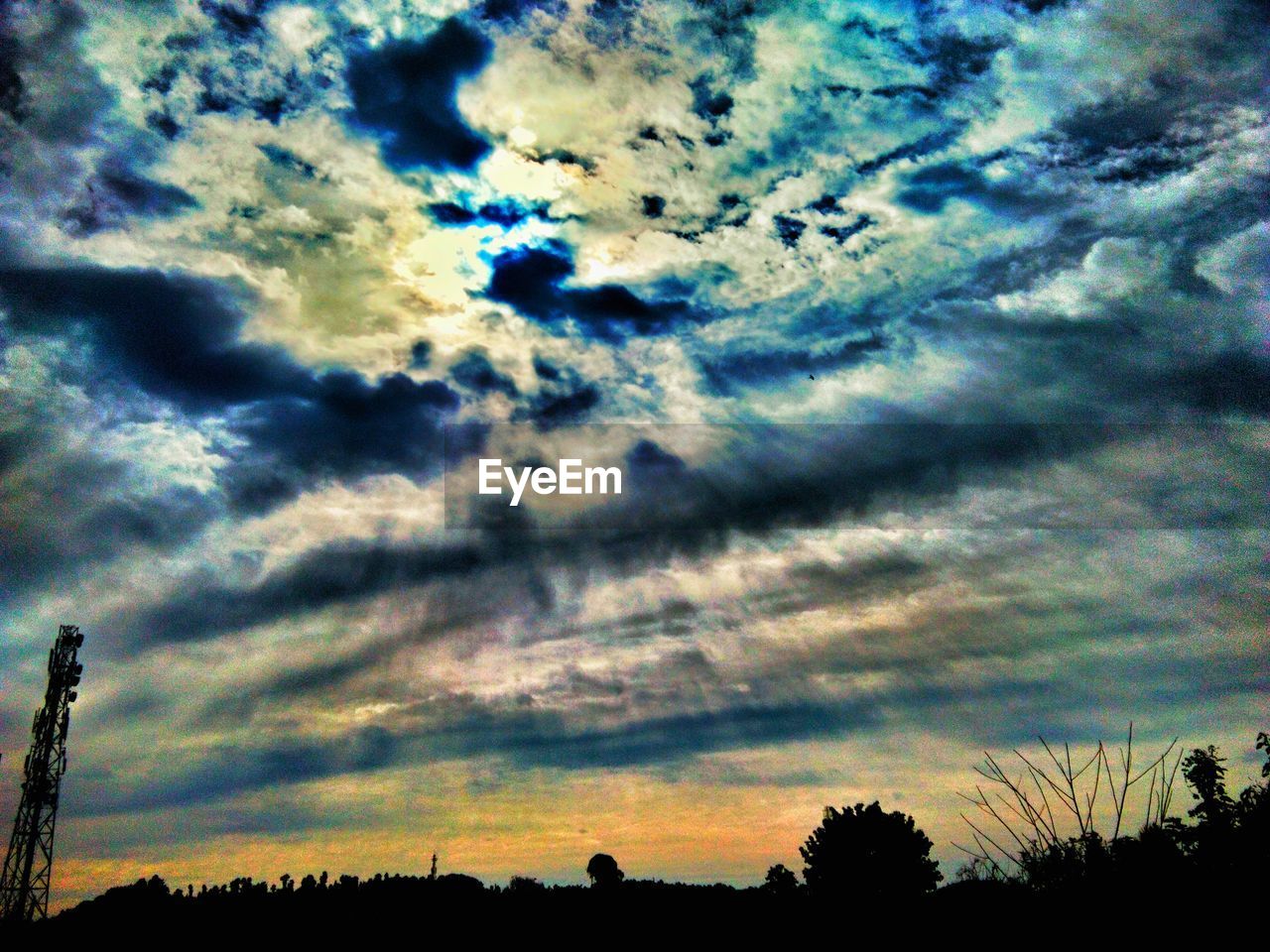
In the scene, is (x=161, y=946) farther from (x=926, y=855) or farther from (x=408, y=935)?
(x=926, y=855)

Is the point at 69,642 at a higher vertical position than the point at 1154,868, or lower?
higher

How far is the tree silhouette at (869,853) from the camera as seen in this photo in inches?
2279

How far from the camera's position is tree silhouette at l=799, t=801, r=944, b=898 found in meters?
57.9

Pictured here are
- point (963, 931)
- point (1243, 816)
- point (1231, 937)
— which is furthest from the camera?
point (1243, 816)

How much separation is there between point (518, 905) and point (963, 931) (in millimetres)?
7451

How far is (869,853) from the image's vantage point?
59.2 meters

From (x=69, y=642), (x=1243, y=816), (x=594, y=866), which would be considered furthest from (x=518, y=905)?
(x=594, y=866)

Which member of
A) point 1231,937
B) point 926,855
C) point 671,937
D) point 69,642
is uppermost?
point 69,642

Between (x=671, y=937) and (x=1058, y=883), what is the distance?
6446mm

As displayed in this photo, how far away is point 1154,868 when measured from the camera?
8047 millimetres

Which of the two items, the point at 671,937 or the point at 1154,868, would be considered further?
the point at 671,937

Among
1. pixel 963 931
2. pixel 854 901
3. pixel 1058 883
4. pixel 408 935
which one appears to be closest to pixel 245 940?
pixel 408 935

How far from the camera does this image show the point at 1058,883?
8.44 m

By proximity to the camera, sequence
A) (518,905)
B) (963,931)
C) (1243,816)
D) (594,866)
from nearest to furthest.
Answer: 1. (963,931)
2. (518,905)
3. (1243,816)
4. (594,866)
